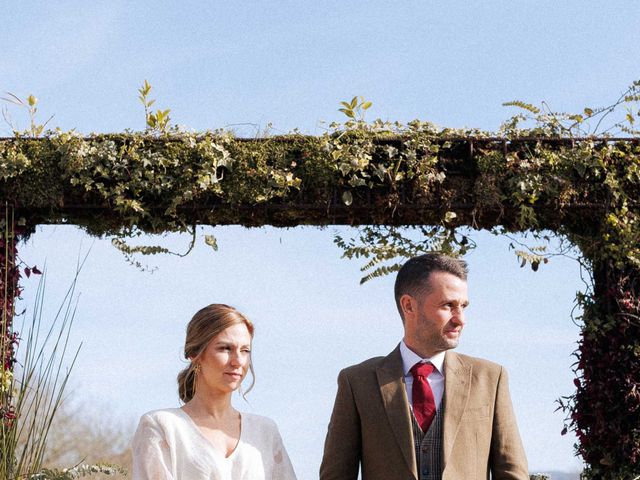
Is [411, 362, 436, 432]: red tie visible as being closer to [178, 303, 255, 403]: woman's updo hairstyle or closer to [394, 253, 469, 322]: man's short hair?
[394, 253, 469, 322]: man's short hair

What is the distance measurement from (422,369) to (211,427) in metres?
0.80

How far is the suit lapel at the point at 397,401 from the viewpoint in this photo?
302 centimetres

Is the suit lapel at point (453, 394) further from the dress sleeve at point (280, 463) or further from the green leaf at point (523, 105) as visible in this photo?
the green leaf at point (523, 105)

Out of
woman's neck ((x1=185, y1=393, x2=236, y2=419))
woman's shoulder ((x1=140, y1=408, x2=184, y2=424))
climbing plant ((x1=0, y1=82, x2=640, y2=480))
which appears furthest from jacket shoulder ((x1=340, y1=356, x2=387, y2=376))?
climbing plant ((x1=0, y1=82, x2=640, y2=480))

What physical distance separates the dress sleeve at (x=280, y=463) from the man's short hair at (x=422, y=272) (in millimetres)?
694

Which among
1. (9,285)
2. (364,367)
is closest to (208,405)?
(364,367)

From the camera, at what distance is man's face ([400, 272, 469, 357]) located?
3.05m

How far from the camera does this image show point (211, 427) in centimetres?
324

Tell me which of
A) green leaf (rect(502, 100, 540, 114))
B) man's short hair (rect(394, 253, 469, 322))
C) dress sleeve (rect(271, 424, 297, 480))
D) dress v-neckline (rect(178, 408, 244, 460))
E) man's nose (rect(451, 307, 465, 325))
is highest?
green leaf (rect(502, 100, 540, 114))

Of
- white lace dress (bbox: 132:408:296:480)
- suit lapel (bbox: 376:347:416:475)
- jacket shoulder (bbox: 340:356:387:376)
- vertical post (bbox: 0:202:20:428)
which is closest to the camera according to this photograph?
suit lapel (bbox: 376:347:416:475)

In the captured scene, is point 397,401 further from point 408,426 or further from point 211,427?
point 211,427

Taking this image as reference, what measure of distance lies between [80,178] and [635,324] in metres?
3.54

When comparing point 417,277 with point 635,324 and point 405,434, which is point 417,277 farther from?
point 635,324

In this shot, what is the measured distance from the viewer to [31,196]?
556 centimetres
